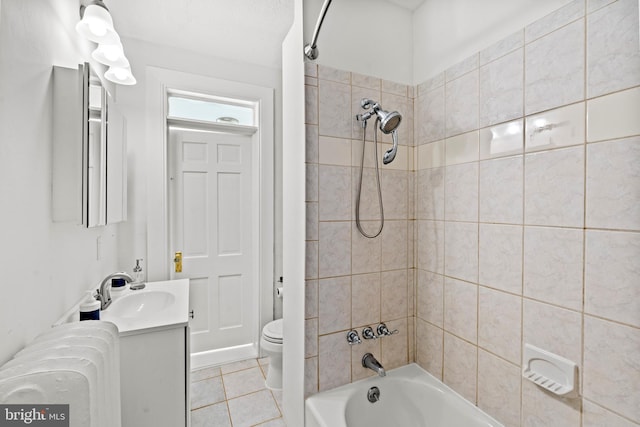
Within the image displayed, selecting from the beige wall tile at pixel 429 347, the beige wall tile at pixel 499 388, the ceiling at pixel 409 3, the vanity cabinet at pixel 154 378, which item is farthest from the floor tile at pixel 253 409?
the ceiling at pixel 409 3

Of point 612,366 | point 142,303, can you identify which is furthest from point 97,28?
point 612,366

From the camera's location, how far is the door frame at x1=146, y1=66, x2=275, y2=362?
2236 mm

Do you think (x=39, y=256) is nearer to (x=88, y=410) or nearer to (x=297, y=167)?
(x=88, y=410)

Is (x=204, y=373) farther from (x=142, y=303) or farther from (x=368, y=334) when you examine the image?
(x=368, y=334)

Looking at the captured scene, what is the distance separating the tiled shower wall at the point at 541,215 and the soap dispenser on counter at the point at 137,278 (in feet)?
6.06

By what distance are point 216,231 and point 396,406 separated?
6.17 ft

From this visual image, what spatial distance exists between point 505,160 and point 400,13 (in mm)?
1051

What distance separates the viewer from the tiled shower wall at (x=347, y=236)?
54.4 inches

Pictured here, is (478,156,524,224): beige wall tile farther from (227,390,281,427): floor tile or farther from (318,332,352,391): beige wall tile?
(227,390,281,427): floor tile

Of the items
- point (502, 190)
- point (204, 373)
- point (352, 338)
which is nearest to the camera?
point (502, 190)

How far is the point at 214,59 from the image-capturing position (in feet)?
8.04

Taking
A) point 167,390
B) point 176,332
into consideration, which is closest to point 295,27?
point 176,332

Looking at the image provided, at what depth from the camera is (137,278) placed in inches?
80.1

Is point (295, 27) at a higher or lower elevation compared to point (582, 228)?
higher
